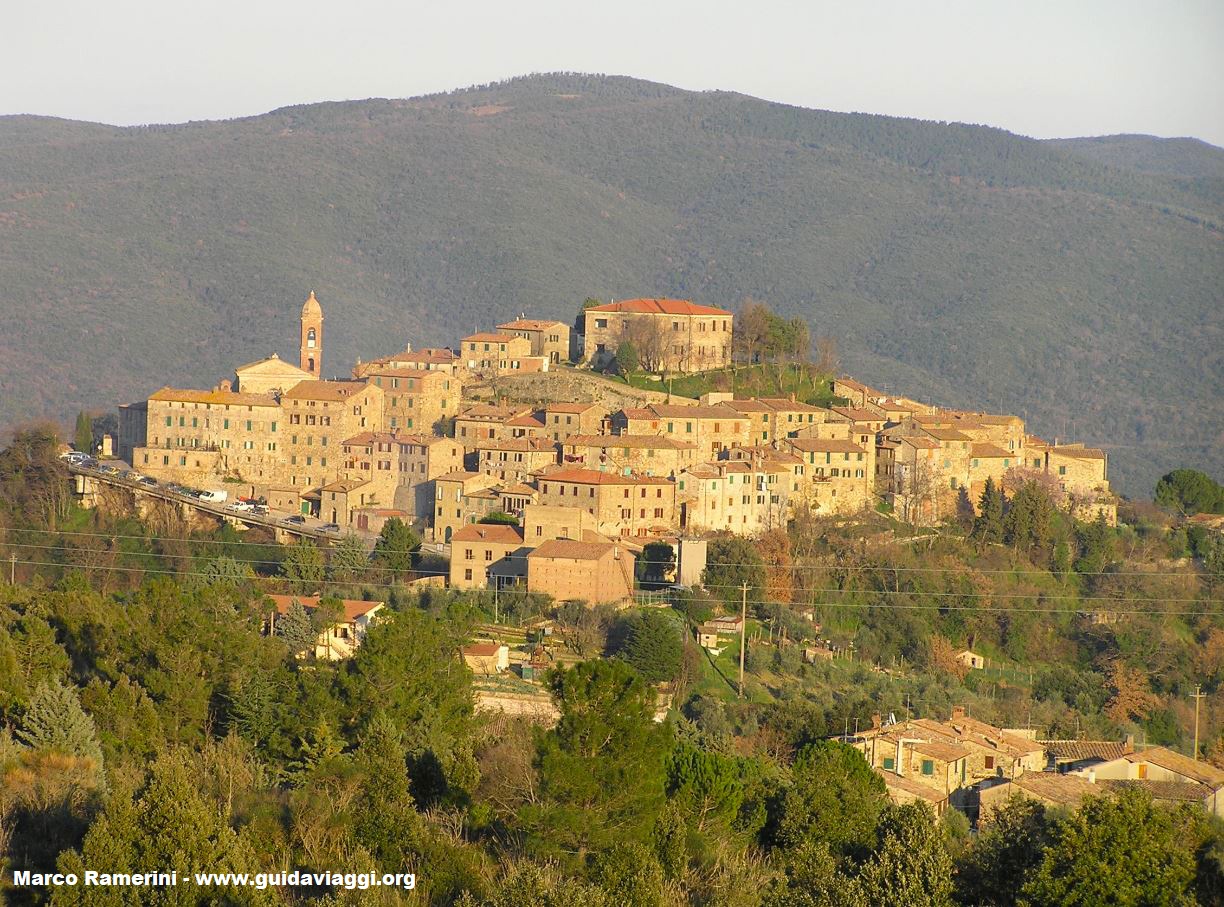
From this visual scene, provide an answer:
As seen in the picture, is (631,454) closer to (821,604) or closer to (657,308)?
(821,604)

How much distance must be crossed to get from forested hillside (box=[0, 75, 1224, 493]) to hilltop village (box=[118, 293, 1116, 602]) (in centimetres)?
5019

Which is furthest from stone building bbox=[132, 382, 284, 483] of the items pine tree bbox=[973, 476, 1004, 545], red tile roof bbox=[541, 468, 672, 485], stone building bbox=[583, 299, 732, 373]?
pine tree bbox=[973, 476, 1004, 545]

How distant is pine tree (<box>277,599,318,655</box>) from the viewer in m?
44.1

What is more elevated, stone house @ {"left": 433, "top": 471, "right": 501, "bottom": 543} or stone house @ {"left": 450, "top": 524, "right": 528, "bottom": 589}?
stone house @ {"left": 433, "top": 471, "right": 501, "bottom": 543}

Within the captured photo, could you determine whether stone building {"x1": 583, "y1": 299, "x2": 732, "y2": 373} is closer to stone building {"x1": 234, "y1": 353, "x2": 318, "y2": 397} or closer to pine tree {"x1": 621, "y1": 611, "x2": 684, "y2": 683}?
stone building {"x1": 234, "y1": 353, "x2": 318, "y2": 397}

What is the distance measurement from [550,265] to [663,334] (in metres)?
91.5

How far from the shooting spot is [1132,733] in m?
51.2

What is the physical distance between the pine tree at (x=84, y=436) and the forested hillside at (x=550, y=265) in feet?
163

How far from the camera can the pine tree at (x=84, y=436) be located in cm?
6550

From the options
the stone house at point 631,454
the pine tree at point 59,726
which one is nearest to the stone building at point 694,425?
the stone house at point 631,454

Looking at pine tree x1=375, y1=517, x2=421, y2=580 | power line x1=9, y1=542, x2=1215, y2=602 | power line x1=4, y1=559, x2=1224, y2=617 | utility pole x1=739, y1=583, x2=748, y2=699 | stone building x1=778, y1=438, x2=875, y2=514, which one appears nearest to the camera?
utility pole x1=739, y1=583, x2=748, y2=699

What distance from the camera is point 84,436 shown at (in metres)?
66.1

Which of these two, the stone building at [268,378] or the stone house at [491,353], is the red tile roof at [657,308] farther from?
the stone building at [268,378]

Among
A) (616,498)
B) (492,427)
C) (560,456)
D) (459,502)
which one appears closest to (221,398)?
(492,427)
